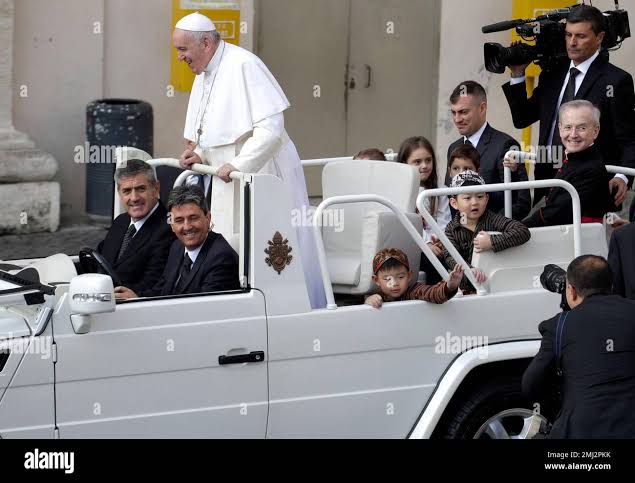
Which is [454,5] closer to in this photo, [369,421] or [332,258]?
[332,258]

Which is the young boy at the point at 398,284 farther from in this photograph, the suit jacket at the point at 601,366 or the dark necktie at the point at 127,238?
the dark necktie at the point at 127,238

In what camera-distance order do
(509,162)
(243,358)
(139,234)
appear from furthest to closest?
(509,162) → (139,234) → (243,358)

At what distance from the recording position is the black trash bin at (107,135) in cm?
1212

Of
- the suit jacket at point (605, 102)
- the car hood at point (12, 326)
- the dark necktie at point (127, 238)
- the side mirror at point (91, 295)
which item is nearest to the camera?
the side mirror at point (91, 295)

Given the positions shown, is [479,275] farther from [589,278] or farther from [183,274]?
[183,274]

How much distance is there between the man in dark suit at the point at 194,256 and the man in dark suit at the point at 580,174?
1664mm

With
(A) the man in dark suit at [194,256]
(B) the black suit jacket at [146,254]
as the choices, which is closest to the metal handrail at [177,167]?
(B) the black suit jacket at [146,254]

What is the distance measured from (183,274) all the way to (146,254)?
39 centimetres

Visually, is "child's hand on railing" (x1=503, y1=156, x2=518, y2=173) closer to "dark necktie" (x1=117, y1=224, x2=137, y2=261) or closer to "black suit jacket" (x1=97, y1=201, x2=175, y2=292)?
"black suit jacket" (x1=97, y1=201, x2=175, y2=292)

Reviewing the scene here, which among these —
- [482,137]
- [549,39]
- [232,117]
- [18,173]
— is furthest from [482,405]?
[18,173]

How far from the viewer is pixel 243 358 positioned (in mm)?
5570

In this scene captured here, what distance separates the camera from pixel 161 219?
640 centimetres
